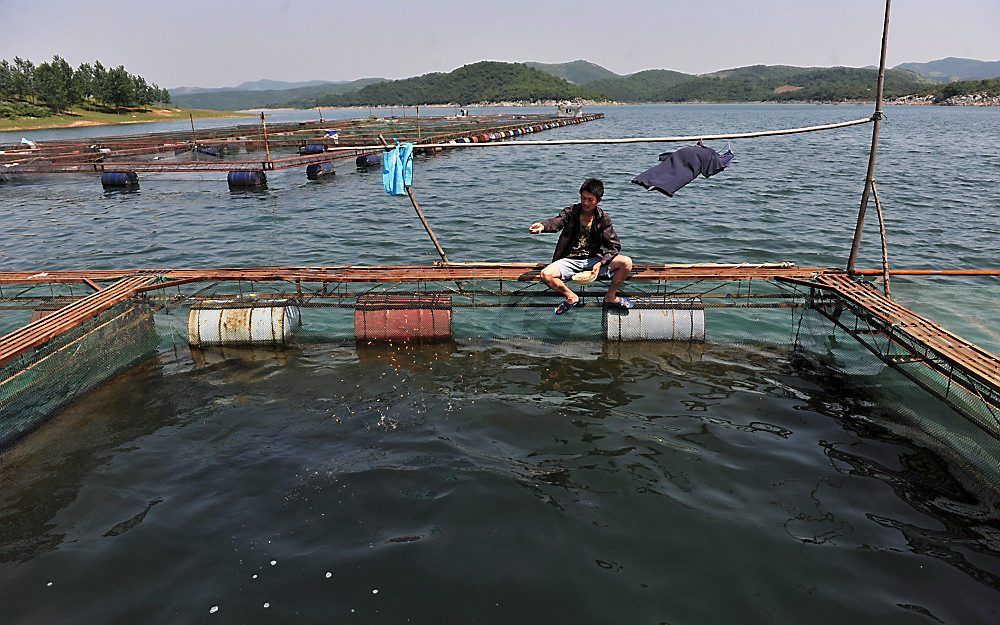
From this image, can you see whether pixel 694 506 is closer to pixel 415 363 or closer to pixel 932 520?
pixel 932 520

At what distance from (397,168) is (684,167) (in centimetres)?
585

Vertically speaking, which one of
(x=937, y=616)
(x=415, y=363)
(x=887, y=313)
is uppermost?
(x=887, y=313)

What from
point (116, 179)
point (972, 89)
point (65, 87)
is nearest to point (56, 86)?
point (65, 87)

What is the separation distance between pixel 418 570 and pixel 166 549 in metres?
2.83

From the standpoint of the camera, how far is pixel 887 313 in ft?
29.8

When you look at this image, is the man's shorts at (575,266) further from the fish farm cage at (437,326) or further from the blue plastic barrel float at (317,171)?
the blue plastic barrel float at (317,171)

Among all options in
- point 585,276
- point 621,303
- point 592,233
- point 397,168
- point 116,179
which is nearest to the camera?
point 585,276

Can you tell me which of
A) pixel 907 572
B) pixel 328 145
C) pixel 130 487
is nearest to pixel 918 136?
pixel 328 145

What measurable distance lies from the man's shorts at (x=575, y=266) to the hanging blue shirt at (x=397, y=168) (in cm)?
364

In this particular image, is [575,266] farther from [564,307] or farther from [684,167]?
[684,167]

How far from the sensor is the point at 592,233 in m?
11.0

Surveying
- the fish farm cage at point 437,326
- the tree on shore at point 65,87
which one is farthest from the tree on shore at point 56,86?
the fish farm cage at point 437,326

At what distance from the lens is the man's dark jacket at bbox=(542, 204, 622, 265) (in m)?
10.8

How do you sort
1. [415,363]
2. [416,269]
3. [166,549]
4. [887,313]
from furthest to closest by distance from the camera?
[416,269] < [415,363] < [887,313] < [166,549]
